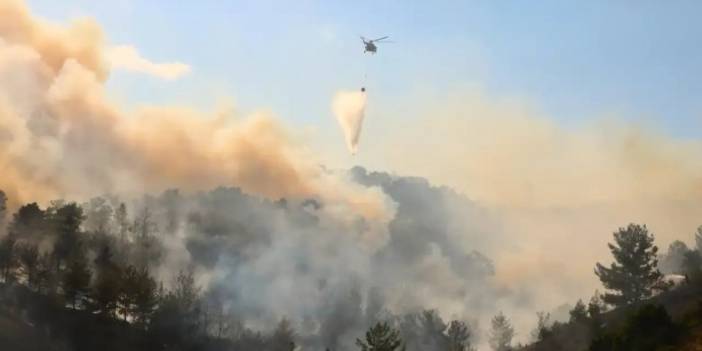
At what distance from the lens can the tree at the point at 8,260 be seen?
8800 centimetres

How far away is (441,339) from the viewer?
12262 centimetres

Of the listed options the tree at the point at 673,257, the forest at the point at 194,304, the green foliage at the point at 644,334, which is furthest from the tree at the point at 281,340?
the tree at the point at 673,257

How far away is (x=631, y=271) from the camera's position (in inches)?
3688

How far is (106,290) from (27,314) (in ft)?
38.4

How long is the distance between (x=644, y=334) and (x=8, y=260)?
73.8m

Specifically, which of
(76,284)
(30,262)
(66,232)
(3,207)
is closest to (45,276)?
(30,262)

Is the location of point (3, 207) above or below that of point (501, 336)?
above

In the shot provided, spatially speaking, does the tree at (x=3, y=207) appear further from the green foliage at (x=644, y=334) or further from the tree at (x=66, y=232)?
the green foliage at (x=644, y=334)

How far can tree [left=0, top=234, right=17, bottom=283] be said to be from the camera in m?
88.0

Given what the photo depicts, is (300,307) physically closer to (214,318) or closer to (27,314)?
(214,318)

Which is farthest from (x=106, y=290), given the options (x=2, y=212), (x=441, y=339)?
(x=441, y=339)

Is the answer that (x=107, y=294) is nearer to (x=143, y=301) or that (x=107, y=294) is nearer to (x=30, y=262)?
(x=143, y=301)

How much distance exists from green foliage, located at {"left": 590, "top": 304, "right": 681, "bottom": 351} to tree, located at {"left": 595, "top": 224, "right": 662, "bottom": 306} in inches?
1742

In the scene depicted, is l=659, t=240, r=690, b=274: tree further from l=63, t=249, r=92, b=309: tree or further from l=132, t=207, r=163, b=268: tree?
l=63, t=249, r=92, b=309: tree
